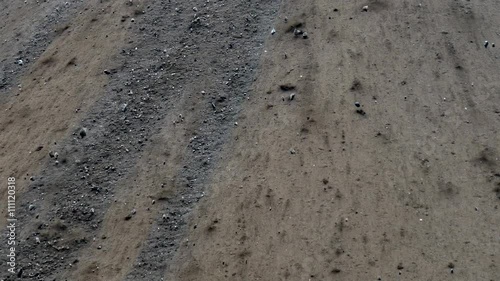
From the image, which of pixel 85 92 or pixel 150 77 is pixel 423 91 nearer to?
pixel 150 77

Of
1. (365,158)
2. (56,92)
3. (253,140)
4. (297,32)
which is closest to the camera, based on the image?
(365,158)

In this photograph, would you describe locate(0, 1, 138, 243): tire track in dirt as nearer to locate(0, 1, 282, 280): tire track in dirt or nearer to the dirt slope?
locate(0, 1, 282, 280): tire track in dirt

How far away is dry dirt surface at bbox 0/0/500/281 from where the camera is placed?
415 inches

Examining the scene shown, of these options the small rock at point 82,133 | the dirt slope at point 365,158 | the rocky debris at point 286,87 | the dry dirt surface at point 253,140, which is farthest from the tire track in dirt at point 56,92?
the rocky debris at point 286,87

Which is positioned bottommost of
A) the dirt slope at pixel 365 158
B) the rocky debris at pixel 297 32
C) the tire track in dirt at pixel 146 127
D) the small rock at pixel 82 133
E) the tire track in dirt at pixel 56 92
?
the dirt slope at pixel 365 158

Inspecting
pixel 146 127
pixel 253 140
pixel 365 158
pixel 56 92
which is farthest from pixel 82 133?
pixel 365 158

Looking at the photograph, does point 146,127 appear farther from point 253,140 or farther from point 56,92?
point 56,92

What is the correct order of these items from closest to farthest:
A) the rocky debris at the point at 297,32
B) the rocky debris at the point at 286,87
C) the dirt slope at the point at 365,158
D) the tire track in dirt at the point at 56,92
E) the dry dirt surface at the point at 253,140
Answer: the dirt slope at the point at 365,158, the dry dirt surface at the point at 253,140, the tire track in dirt at the point at 56,92, the rocky debris at the point at 286,87, the rocky debris at the point at 297,32

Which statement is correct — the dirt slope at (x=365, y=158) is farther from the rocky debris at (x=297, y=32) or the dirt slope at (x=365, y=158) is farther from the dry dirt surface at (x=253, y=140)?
the rocky debris at (x=297, y=32)

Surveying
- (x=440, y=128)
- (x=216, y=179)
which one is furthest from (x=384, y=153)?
(x=216, y=179)

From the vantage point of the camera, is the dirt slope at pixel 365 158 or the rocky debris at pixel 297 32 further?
the rocky debris at pixel 297 32

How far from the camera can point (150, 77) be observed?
13477mm

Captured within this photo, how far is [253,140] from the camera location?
12.1 m

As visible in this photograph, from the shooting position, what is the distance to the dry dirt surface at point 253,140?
34.6 feet
